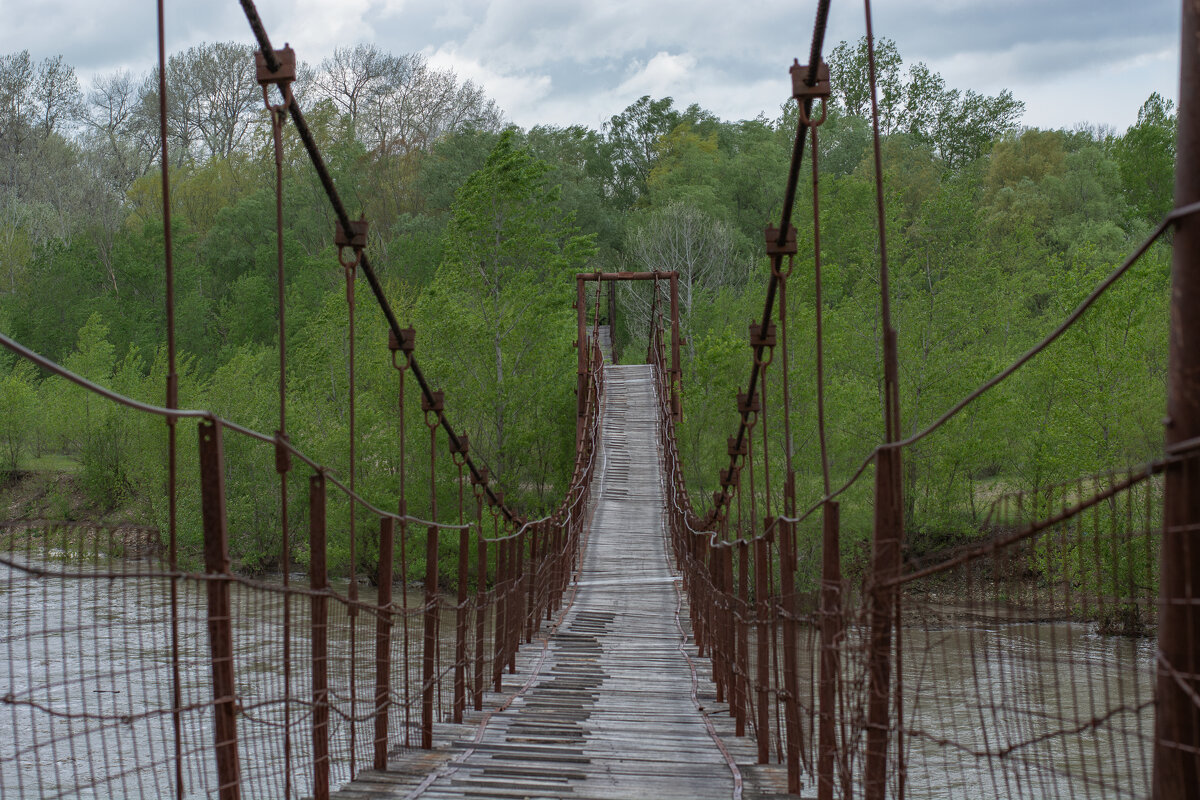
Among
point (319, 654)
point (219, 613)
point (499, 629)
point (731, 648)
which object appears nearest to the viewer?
point (219, 613)

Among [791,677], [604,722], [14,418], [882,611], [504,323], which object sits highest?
[504,323]

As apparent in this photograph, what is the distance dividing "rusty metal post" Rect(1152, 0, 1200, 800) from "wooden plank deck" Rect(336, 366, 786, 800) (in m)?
1.92

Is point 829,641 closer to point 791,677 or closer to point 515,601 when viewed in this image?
point 791,677

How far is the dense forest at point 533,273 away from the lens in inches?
650

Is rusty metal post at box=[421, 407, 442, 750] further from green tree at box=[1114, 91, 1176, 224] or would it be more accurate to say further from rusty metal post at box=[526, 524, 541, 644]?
green tree at box=[1114, 91, 1176, 224]

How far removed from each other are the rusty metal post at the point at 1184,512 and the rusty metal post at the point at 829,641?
43.4 inches

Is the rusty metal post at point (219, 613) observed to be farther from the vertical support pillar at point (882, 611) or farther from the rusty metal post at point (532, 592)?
the rusty metal post at point (532, 592)

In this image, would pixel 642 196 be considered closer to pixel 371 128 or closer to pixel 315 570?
pixel 371 128

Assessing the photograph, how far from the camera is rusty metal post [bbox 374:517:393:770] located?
3037 mm

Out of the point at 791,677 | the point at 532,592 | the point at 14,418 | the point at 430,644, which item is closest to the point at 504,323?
the point at 14,418

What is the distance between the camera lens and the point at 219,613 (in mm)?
1910

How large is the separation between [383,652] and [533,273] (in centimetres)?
1485

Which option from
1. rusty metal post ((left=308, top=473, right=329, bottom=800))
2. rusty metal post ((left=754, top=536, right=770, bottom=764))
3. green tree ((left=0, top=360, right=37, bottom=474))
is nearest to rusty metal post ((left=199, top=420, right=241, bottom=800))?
rusty metal post ((left=308, top=473, right=329, bottom=800))

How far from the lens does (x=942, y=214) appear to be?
18.1 m
